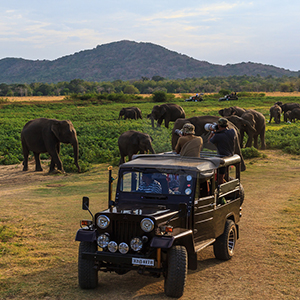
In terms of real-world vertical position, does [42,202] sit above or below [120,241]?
below

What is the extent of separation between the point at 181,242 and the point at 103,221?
1.19 metres

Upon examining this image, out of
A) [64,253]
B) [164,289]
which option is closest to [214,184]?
[164,289]

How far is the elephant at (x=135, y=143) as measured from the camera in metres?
18.4

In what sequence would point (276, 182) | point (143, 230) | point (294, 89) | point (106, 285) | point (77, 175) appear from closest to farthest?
point (143, 230), point (106, 285), point (276, 182), point (77, 175), point (294, 89)

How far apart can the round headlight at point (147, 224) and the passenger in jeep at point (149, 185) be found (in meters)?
1.04

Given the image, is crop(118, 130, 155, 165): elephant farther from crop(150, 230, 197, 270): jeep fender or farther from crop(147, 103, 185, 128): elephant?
crop(147, 103, 185, 128): elephant

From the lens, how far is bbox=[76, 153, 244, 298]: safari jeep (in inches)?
239

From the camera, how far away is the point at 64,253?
8.55 metres

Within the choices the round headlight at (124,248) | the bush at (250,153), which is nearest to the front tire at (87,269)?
the round headlight at (124,248)

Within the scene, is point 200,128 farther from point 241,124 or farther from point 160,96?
point 160,96

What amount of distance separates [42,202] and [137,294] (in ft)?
24.6

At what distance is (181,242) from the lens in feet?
21.1

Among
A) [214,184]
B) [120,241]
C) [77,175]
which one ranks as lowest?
[77,175]

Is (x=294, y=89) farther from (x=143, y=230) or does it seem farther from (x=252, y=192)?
(x=143, y=230)
